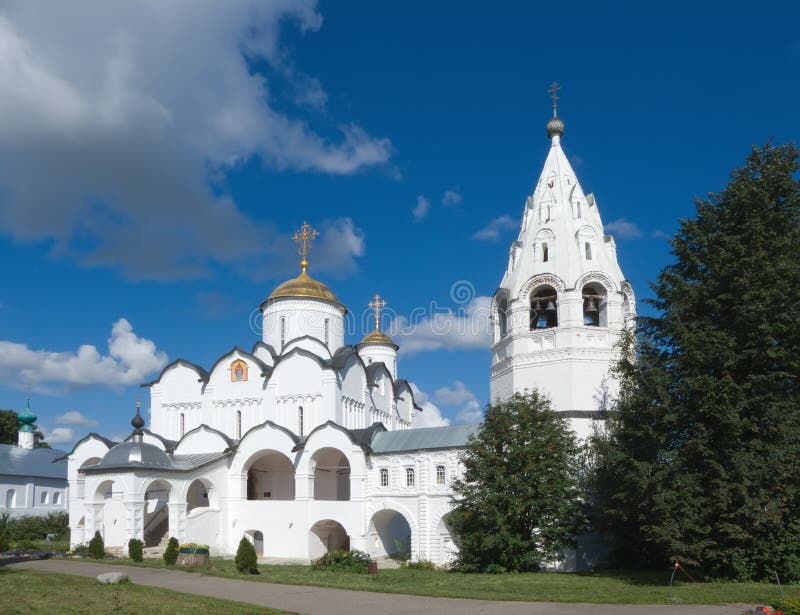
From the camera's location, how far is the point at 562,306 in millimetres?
23703

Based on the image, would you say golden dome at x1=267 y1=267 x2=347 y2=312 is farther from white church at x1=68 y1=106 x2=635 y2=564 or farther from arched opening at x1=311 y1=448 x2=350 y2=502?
arched opening at x1=311 y1=448 x2=350 y2=502

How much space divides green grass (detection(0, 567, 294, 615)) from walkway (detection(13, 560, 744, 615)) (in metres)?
0.83

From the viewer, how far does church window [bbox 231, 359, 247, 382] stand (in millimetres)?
31125

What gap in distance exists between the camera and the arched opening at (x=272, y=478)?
31078 mm

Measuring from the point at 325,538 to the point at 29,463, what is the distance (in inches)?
1020

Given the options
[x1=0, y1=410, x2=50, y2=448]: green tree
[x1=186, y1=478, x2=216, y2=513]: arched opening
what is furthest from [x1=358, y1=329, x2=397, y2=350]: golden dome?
[x1=0, y1=410, x2=50, y2=448]: green tree

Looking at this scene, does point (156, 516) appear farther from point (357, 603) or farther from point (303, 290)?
point (357, 603)

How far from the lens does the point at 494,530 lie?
20.3 m

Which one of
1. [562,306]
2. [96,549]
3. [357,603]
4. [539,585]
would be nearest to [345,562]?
[539,585]

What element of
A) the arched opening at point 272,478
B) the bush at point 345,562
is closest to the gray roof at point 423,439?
the bush at point 345,562

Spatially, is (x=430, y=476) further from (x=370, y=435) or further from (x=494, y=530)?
(x=494, y=530)

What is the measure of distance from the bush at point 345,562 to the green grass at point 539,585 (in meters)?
0.48

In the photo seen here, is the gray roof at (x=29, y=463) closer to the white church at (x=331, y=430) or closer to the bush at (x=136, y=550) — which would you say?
the white church at (x=331, y=430)

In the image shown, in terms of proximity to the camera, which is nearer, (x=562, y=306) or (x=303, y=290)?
(x=562, y=306)
